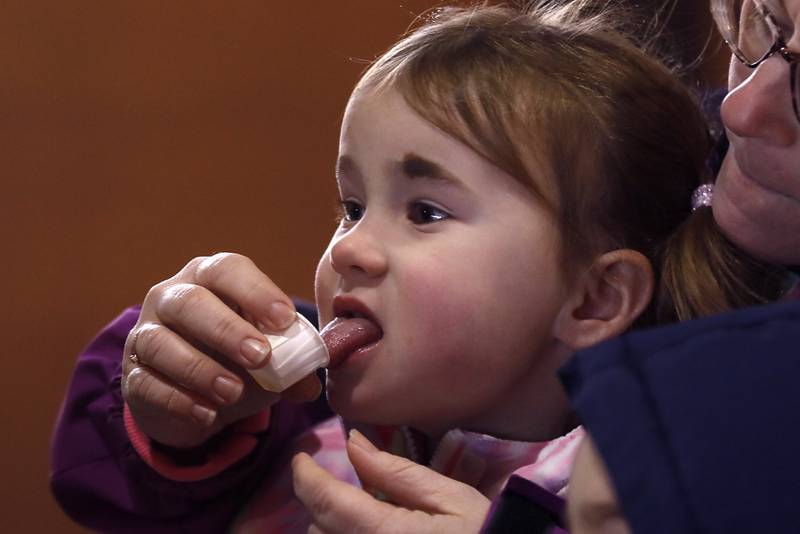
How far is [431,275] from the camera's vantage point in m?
0.87

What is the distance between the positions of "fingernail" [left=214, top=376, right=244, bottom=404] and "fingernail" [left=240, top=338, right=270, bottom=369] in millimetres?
63

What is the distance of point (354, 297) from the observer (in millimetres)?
885

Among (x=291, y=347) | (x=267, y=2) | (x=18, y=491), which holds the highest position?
(x=267, y=2)

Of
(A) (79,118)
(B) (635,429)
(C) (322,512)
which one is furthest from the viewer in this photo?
(A) (79,118)

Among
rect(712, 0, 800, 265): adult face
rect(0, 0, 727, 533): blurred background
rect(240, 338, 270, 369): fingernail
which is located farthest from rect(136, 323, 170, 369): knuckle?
rect(0, 0, 727, 533): blurred background

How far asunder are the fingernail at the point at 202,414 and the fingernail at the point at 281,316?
0.11 metres

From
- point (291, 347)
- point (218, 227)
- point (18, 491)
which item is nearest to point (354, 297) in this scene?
point (291, 347)

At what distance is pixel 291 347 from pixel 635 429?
0.41 metres

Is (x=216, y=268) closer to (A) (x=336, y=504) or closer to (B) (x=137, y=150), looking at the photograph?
(A) (x=336, y=504)

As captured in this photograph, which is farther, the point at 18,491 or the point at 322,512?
the point at 18,491

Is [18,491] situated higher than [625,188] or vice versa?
[625,188]

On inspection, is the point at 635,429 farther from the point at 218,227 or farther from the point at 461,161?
the point at 218,227

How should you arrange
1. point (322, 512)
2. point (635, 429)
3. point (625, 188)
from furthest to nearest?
point (625, 188) → point (322, 512) → point (635, 429)

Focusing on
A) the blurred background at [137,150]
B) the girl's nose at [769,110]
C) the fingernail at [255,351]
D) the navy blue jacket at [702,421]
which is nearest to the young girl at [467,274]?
the fingernail at [255,351]
